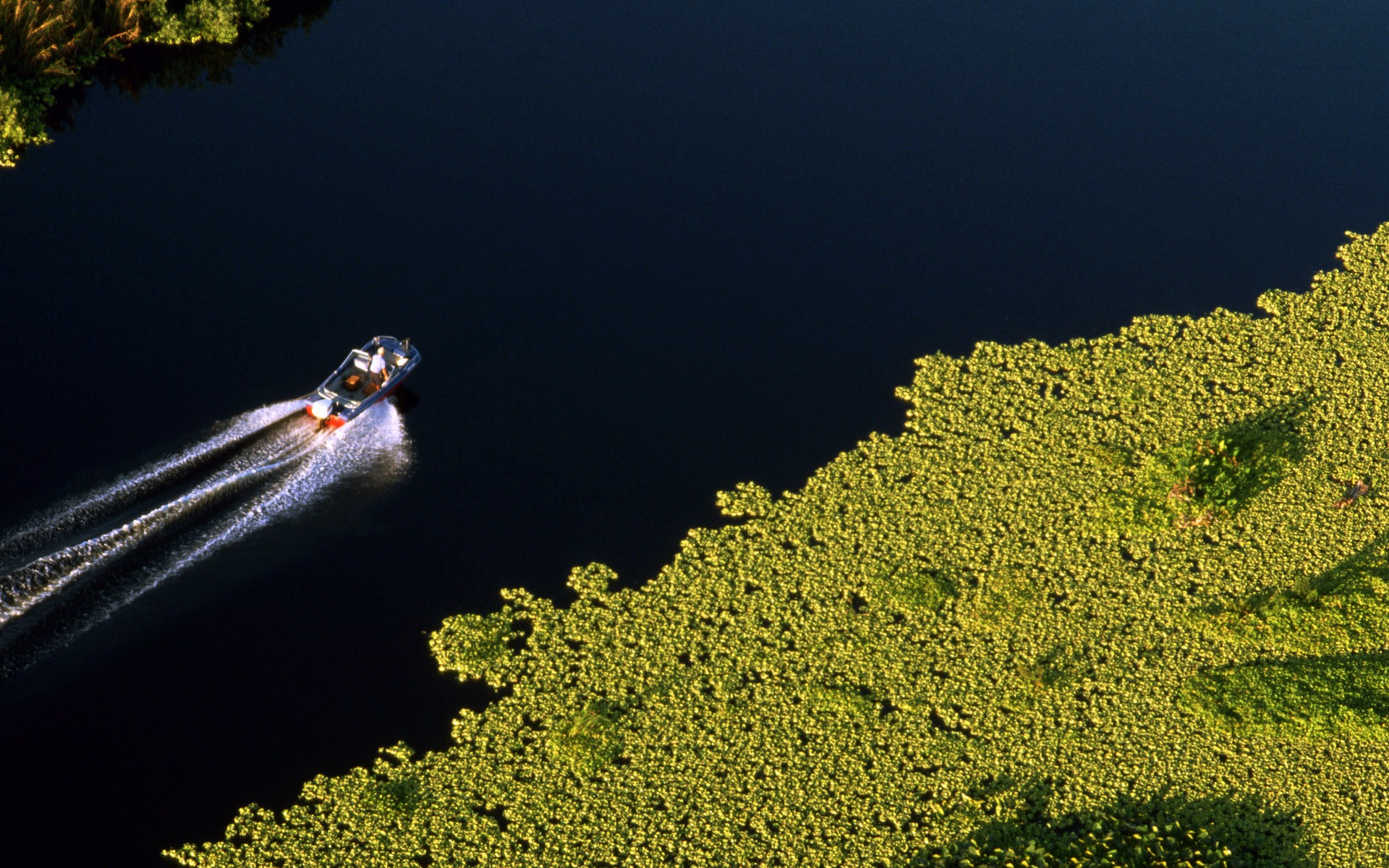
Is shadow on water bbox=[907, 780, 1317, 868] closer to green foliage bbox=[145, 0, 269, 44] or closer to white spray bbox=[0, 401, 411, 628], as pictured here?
white spray bbox=[0, 401, 411, 628]

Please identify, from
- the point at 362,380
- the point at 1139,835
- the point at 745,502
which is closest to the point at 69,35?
the point at 362,380

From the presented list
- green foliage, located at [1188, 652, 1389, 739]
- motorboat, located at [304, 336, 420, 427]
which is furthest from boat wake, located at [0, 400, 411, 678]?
green foliage, located at [1188, 652, 1389, 739]

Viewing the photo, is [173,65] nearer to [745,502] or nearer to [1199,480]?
[745,502]

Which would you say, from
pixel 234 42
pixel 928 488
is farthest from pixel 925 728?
pixel 234 42

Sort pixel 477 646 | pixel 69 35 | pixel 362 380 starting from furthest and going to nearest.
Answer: pixel 69 35, pixel 362 380, pixel 477 646

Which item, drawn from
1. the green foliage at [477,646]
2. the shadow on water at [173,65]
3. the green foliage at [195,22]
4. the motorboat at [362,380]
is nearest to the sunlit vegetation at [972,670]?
the green foliage at [477,646]

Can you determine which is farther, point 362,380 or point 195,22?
point 195,22

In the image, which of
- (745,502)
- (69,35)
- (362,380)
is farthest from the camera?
(69,35)
